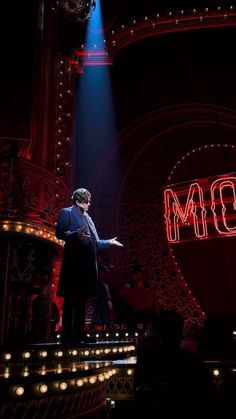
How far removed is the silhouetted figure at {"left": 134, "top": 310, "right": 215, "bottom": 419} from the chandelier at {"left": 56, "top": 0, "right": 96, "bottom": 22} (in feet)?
28.8

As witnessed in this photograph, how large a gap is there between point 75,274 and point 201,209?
16.1 feet

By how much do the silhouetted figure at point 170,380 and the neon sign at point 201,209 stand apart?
235 inches

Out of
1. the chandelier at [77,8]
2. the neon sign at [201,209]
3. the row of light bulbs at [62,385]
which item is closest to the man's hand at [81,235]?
the row of light bulbs at [62,385]

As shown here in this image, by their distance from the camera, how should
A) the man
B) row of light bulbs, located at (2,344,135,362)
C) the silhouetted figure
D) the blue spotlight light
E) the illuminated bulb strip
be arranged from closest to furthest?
the silhouetted figure → row of light bulbs, located at (2,344,135,362) → the man → the illuminated bulb strip → the blue spotlight light

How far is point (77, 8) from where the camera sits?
9.23 m

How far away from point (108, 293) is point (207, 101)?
5107mm

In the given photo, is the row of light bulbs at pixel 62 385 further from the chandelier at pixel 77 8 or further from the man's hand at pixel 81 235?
the chandelier at pixel 77 8

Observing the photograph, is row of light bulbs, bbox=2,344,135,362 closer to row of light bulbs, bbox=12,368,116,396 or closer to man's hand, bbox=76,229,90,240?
row of light bulbs, bbox=12,368,116,396

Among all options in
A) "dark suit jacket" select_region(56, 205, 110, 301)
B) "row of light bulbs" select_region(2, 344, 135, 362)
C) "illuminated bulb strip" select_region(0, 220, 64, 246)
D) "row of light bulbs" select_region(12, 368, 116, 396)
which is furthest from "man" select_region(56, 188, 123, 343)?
"illuminated bulb strip" select_region(0, 220, 64, 246)

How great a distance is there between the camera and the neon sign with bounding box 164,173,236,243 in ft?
26.3

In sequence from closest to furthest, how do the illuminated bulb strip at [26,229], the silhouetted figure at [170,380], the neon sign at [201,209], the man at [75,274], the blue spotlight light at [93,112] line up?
the silhouetted figure at [170,380] → the man at [75,274] → the illuminated bulb strip at [26,229] → the neon sign at [201,209] → the blue spotlight light at [93,112]

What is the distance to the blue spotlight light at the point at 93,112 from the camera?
9586 mm

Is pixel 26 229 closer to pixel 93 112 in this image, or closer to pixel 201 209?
pixel 201 209

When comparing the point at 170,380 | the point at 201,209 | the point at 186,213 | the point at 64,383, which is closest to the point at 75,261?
the point at 64,383
